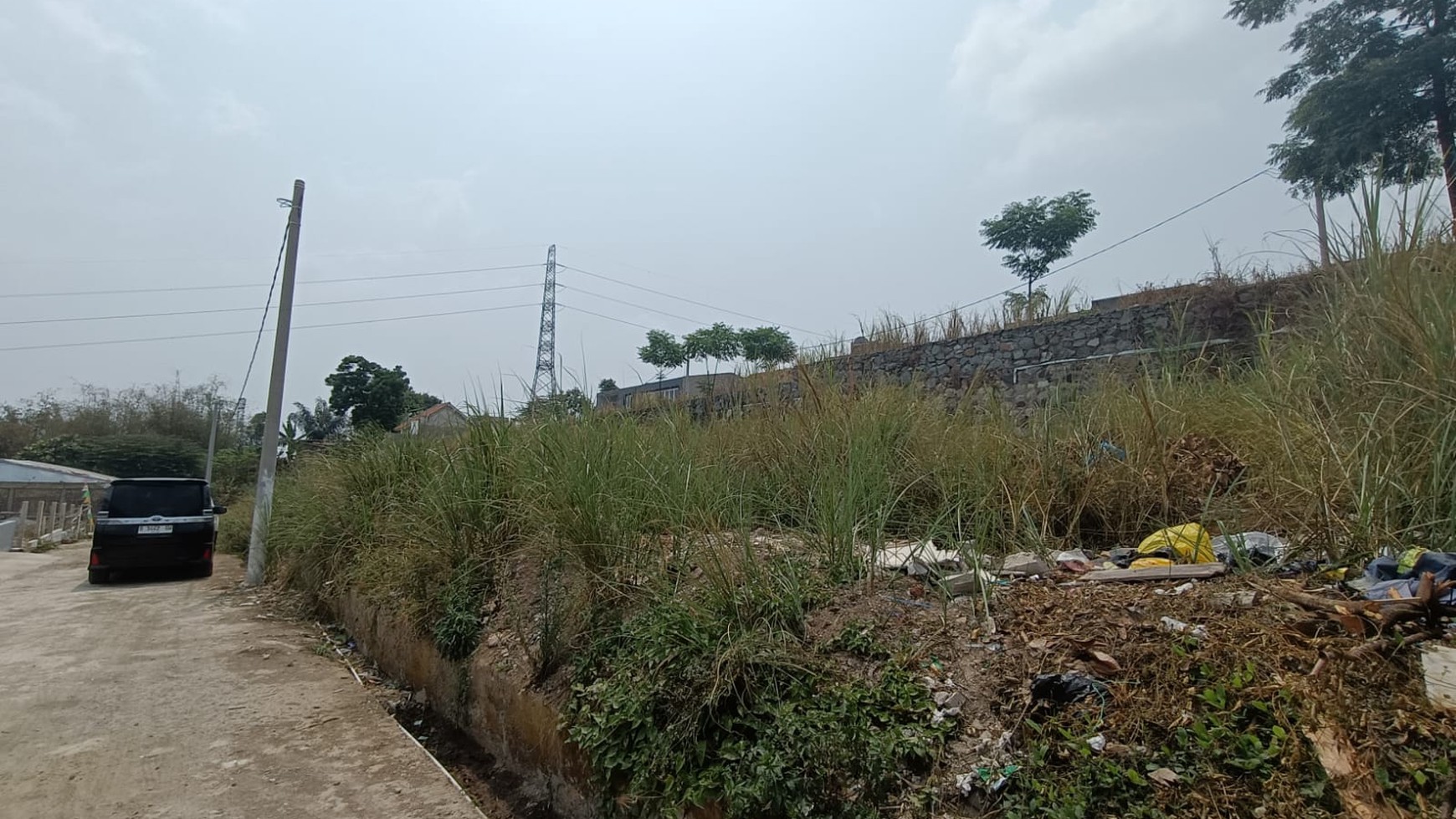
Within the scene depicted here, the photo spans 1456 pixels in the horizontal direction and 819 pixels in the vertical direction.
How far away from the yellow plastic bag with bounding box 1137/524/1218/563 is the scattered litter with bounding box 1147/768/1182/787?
109cm

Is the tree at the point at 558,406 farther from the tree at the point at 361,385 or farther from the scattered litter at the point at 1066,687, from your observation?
the tree at the point at 361,385

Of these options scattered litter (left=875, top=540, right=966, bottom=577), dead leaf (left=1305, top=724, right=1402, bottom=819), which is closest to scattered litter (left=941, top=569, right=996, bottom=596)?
scattered litter (left=875, top=540, right=966, bottom=577)

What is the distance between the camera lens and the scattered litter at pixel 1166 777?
145cm

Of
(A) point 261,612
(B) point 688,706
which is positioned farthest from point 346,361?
(B) point 688,706

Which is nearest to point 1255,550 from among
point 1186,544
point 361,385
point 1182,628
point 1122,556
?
point 1186,544

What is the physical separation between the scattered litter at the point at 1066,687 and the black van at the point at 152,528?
11778 mm

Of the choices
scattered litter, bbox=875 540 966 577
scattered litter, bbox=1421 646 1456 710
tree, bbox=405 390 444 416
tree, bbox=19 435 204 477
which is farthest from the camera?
tree, bbox=19 435 204 477

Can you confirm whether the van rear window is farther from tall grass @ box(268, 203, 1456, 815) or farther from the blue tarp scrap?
the blue tarp scrap

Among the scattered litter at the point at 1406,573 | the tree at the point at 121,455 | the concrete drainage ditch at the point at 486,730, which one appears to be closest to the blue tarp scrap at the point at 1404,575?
the scattered litter at the point at 1406,573

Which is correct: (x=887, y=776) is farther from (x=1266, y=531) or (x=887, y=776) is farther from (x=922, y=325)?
(x=922, y=325)

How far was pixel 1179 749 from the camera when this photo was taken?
1521 mm

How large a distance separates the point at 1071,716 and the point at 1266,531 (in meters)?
1.38

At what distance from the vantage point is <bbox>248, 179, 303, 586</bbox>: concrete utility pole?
938 centimetres

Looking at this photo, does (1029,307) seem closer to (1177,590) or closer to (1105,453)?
(1105,453)
